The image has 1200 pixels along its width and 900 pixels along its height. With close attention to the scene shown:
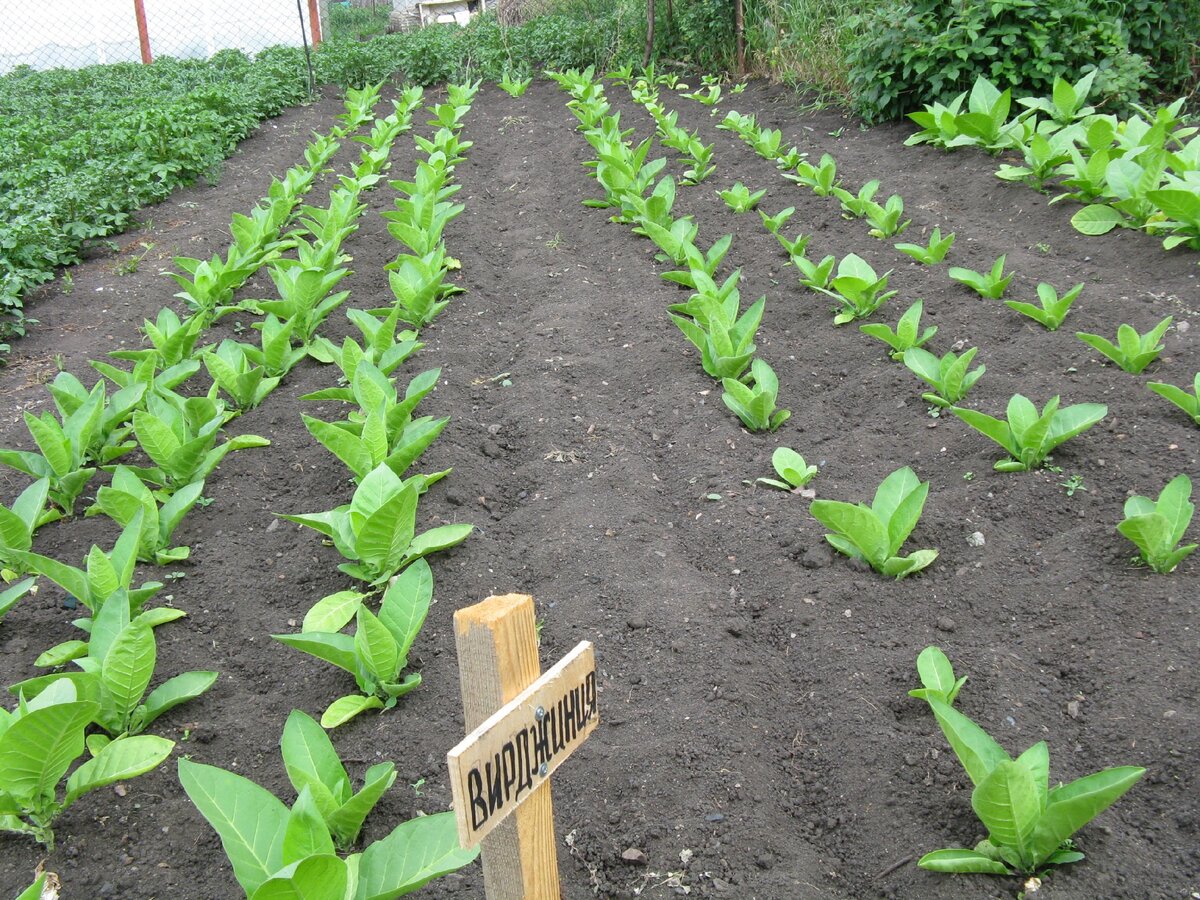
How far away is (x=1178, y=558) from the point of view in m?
2.45

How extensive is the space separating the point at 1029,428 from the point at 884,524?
628 mm

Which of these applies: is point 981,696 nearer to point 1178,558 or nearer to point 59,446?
point 1178,558

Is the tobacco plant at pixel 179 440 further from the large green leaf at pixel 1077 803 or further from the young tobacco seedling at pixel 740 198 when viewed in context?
the young tobacco seedling at pixel 740 198

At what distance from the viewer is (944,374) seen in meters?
3.47

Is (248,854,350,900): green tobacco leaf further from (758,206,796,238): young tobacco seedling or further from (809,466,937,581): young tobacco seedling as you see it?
(758,206,796,238): young tobacco seedling

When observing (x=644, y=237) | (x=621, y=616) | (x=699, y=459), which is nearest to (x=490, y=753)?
(x=621, y=616)

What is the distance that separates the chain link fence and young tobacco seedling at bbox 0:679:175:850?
17.8 m

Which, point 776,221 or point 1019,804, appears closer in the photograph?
point 1019,804

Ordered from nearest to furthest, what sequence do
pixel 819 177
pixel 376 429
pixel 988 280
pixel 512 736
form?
pixel 512 736, pixel 376 429, pixel 988 280, pixel 819 177

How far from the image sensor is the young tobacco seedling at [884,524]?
2584mm

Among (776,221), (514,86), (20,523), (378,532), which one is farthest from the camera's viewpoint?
(514,86)

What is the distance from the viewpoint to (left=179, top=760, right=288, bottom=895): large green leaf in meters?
1.69

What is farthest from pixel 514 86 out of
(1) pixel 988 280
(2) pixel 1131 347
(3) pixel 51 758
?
(3) pixel 51 758

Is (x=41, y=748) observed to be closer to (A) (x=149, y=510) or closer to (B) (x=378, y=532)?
(B) (x=378, y=532)
